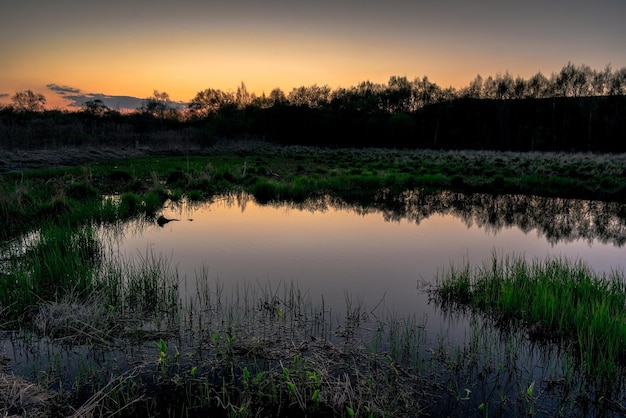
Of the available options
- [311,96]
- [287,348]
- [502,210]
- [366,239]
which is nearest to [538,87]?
[311,96]

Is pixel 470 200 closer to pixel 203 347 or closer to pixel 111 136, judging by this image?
pixel 203 347

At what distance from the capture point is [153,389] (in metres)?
4.16

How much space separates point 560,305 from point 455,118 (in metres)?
66.5

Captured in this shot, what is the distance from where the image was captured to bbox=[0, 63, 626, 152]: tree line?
57406 millimetres

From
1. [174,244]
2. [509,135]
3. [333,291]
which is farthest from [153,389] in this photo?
[509,135]

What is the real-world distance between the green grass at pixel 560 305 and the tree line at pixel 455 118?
46335mm

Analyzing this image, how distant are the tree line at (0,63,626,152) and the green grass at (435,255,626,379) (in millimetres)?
46335

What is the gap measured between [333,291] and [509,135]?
64.8 m

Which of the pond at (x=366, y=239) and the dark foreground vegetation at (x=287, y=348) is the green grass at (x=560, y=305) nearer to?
the dark foreground vegetation at (x=287, y=348)

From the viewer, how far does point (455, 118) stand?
66.9 meters

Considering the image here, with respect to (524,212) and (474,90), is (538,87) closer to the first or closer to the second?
(474,90)

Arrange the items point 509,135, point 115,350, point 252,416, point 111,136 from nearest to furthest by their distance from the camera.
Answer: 1. point 252,416
2. point 115,350
3. point 111,136
4. point 509,135

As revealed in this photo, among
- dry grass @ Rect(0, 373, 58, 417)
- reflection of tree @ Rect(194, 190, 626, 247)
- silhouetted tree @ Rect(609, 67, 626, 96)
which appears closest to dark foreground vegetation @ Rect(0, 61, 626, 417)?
dry grass @ Rect(0, 373, 58, 417)

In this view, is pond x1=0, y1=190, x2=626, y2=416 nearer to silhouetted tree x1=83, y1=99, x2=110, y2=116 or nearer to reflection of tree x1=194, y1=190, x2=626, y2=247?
reflection of tree x1=194, y1=190, x2=626, y2=247
